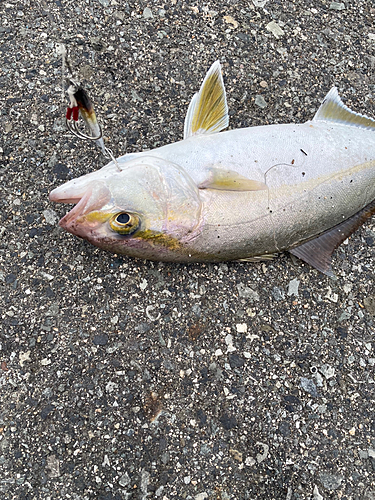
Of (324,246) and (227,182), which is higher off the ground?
(227,182)

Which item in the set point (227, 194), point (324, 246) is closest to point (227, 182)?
point (227, 194)

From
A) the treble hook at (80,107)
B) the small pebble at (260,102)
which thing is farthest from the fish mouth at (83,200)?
the small pebble at (260,102)

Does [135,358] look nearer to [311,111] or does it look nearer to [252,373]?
[252,373]

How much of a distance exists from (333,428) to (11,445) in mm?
1991

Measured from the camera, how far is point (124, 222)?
2625mm

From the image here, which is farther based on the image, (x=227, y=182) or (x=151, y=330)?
(x=151, y=330)

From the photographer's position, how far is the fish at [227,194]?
8.74ft

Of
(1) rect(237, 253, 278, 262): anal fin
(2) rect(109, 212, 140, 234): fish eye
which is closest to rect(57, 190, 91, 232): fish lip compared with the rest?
(2) rect(109, 212, 140, 234): fish eye

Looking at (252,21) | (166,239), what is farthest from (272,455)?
(252,21)

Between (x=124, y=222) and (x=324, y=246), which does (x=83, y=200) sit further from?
(x=324, y=246)

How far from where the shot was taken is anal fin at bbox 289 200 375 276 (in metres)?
3.07

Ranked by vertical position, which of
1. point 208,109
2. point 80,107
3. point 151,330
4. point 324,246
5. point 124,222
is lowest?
point 151,330

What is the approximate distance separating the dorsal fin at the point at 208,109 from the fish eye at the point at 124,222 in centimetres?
87

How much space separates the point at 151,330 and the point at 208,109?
159 centimetres
